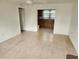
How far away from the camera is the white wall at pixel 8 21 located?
499cm

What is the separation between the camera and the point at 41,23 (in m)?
10.2

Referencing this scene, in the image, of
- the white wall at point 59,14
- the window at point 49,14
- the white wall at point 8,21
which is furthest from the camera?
the window at point 49,14

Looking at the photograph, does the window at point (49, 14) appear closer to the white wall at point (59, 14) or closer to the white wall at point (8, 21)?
the white wall at point (59, 14)

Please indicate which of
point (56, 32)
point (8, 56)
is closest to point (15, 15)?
point (56, 32)

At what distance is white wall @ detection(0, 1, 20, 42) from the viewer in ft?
16.4

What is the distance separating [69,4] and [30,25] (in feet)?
11.7

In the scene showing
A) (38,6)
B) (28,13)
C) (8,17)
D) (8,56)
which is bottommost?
(8,56)

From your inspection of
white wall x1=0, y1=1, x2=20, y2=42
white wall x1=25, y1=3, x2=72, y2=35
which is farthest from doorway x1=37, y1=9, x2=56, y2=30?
white wall x1=0, y1=1, x2=20, y2=42

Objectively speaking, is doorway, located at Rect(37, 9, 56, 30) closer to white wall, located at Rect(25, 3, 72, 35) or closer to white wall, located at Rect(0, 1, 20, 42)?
white wall, located at Rect(25, 3, 72, 35)

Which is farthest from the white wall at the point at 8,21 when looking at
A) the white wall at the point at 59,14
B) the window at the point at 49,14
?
the window at the point at 49,14

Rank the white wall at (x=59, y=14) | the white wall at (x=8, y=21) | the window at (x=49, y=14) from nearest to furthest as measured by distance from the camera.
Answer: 1. the white wall at (x=8, y=21)
2. the white wall at (x=59, y=14)
3. the window at (x=49, y=14)

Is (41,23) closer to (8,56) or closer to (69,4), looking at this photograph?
(69,4)

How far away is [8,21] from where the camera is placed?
553 centimetres

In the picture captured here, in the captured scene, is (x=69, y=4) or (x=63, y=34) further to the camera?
(x=63, y=34)
